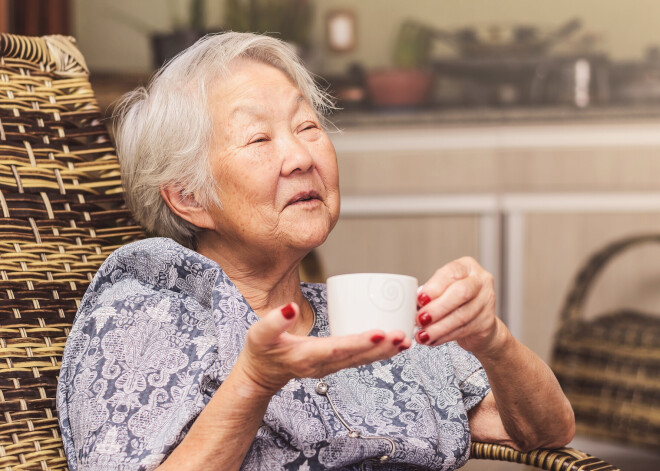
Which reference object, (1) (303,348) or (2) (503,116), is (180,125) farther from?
(2) (503,116)

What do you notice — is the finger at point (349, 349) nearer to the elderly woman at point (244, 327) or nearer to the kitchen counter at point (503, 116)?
the elderly woman at point (244, 327)

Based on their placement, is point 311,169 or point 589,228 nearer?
point 311,169

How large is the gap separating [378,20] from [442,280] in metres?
3.19

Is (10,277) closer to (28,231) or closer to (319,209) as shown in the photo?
(28,231)

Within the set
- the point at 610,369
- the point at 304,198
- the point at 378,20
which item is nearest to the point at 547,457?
the point at 304,198

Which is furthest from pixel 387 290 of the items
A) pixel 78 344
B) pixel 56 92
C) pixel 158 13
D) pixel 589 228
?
pixel 158 13

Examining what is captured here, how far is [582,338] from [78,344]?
6.15ft

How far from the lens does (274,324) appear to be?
34.1 inches

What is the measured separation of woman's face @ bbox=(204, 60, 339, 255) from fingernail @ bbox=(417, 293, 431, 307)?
28 cm

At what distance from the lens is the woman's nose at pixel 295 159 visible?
1.27m

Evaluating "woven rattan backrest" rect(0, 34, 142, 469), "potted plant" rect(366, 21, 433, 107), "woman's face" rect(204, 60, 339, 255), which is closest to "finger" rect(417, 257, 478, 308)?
"woman's face" rect(204, 60, 339, 255)

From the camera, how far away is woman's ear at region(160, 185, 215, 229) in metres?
1.35

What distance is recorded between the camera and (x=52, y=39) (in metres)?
1.56

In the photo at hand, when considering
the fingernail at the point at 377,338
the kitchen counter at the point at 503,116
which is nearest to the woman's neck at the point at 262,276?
the fingernail at the point at 377,338
